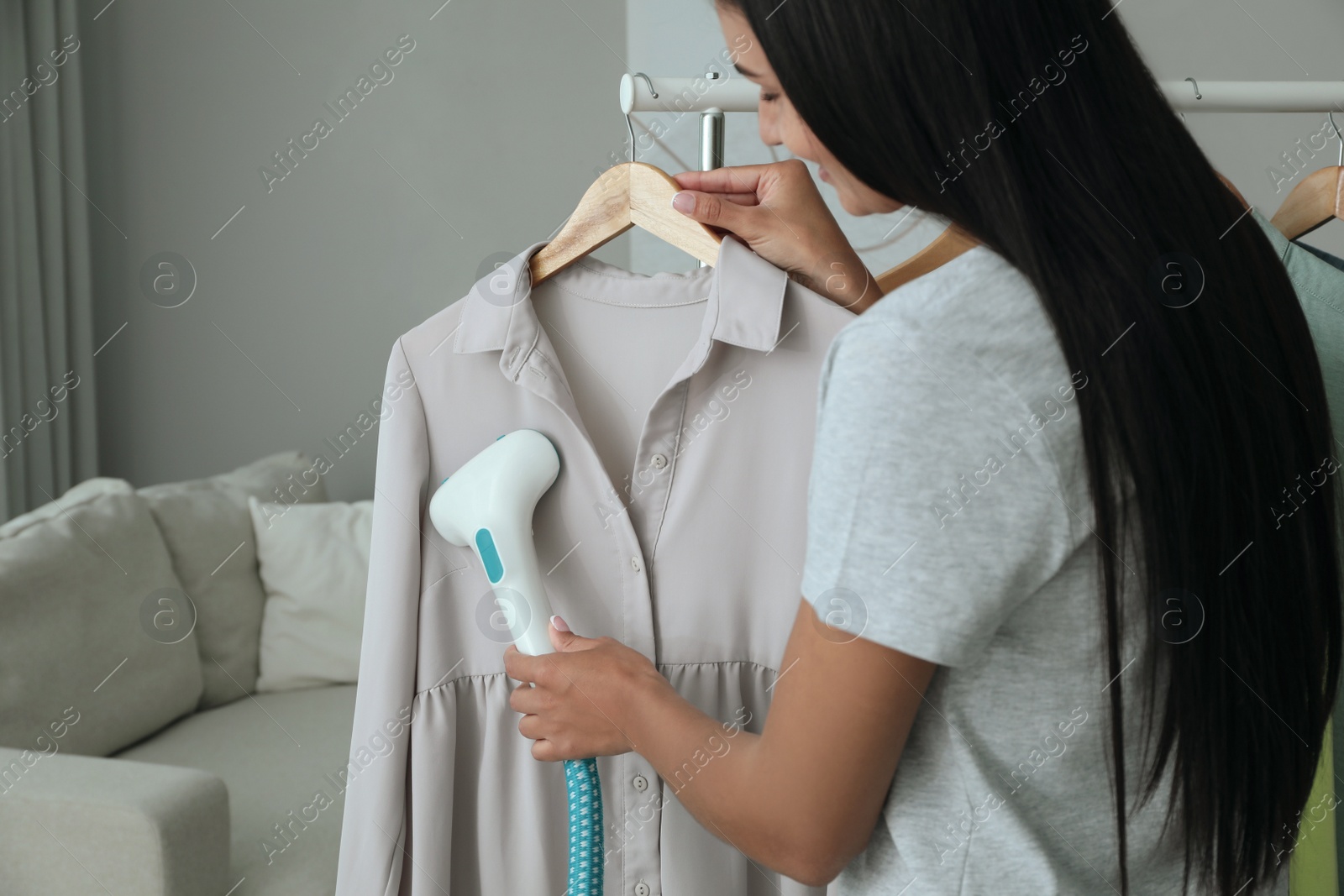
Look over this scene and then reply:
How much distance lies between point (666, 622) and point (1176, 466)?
1.36 feet

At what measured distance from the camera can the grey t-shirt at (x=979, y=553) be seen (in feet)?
1.48

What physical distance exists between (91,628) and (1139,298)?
1.75 metres

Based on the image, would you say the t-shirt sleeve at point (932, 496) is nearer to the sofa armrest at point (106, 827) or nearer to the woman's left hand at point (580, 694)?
the woman's left hand at point (580, 694)

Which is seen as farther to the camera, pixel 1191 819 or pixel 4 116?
pixel 4 116

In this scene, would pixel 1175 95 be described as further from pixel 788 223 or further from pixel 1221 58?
pixel 1221 58

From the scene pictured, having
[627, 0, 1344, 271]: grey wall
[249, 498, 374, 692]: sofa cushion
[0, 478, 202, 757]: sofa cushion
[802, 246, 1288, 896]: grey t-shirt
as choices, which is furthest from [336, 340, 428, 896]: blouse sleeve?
[249, 498, 374, 692]: sofa cushion

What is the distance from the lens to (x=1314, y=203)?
38.4 inches

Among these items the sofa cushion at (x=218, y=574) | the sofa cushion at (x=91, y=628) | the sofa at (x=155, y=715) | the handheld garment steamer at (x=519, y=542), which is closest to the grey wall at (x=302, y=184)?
the sofa at (x=155, y=715)

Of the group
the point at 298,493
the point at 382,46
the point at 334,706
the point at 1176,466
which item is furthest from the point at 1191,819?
the point at 382,46

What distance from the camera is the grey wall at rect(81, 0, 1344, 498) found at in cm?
255

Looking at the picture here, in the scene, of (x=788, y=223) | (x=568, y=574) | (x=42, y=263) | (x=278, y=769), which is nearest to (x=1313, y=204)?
(x=788, y=223)

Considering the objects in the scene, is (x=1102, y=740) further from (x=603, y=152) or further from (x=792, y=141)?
(x=603, y=152)

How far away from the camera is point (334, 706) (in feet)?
6.64

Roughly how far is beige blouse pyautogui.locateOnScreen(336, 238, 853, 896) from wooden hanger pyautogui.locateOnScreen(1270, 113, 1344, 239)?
0.56m
